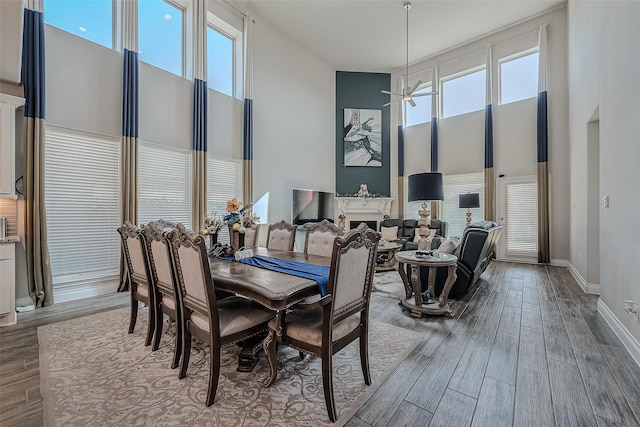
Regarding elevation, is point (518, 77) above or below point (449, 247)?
above

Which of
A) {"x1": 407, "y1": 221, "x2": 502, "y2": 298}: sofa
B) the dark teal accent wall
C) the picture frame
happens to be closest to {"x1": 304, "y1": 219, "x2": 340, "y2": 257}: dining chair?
{"x1": 407, "y1": 221, "x2": 502, "y2": 298}: sofa

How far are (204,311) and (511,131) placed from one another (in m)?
7.63

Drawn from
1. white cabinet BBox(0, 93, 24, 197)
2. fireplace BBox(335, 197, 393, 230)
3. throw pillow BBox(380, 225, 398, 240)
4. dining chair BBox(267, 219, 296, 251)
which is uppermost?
white cabinet BBox(0, 93, 24, 197)

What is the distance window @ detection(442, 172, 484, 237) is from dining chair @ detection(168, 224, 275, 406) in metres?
6.44

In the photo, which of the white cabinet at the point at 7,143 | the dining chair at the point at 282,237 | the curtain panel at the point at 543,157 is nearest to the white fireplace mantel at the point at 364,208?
the curtain panel at the point at 543,157

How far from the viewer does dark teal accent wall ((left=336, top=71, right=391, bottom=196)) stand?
8.29 meters

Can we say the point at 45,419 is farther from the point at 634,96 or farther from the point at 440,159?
the point at 440,159

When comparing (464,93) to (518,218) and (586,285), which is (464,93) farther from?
(586,285)

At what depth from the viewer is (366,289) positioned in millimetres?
1921

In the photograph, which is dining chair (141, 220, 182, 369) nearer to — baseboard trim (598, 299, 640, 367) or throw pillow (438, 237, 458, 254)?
throw pillow (438, 237, 458, 254)

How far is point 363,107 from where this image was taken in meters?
8.32

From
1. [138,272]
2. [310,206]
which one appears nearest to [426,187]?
[138,272]

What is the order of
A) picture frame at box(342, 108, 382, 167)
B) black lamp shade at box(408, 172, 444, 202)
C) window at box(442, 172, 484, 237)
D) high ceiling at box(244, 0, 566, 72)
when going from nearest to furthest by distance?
black lamp shade at box(408, 172, 444, 202) < high ceiling at box(244, 0, 566, 72) < window at box(442, 172, 484, 237) < picture frame at box(342, 108, 382, 167)

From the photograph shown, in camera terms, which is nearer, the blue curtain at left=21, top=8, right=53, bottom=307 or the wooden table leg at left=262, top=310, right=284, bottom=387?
the wooden table leg at left=262, top=310, right=284, bottom=387
